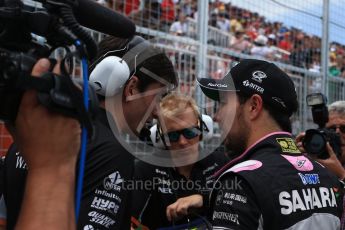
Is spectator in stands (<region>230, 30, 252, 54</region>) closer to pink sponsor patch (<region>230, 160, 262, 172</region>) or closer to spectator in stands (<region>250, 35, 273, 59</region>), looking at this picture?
spectator in stands (<region>250, 35, 273, 59</region>)

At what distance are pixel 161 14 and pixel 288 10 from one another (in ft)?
5.22

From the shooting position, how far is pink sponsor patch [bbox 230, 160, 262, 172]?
172 cm

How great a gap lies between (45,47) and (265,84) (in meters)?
1.25

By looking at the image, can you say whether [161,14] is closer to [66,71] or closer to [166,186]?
[166,186]

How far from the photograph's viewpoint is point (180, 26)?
429 centimetres

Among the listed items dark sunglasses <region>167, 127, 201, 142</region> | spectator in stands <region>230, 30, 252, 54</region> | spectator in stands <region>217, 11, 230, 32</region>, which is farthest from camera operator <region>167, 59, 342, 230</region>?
spectator in stands <region>217, 11, 230, 32</region>

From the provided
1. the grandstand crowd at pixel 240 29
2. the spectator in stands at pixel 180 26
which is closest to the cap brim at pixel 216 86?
the grandstand crowd at pixel 240 29

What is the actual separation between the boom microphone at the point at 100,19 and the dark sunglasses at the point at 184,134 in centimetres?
186

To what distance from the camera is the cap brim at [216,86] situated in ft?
7.07

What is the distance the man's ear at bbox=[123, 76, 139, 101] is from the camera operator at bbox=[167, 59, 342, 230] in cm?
45

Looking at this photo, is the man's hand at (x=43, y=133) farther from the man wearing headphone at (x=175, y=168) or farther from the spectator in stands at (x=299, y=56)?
the spectator in stands at (x=299, y=56)

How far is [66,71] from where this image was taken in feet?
3.10

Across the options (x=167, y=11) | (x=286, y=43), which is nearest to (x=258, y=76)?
(x=167, y=11)

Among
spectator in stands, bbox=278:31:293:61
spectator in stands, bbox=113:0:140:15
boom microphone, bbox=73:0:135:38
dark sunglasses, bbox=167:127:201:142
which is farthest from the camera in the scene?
spectator in stands, bbox=278:31:293:61
